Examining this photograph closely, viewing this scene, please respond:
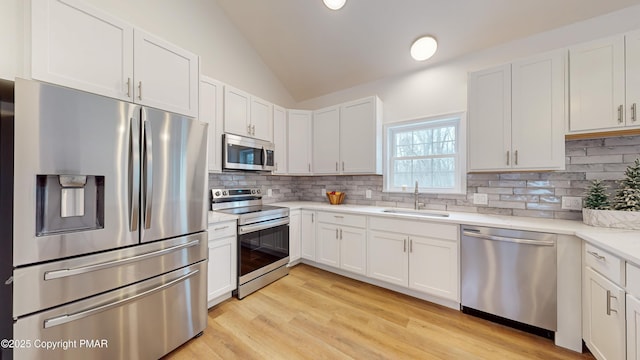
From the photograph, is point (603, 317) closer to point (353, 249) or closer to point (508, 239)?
point (508, 239)

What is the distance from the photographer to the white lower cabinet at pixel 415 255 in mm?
2156

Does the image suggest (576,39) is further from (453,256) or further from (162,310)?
(162,310)

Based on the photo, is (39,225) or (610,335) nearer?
(39,225)

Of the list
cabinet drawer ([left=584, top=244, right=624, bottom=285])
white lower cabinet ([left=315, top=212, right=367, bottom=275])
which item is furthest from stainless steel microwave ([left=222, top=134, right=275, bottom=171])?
cabinet drawer ([left=584, top=244, right=624, bottom=285])

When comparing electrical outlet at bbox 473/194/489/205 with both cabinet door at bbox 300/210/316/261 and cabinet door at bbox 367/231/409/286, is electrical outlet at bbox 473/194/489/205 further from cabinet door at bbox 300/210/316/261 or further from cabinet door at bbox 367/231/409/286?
cabinet door at bbox 300/210/316/261

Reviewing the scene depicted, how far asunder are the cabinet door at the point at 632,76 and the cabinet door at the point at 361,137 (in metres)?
2.11

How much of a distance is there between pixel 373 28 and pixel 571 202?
2796mm

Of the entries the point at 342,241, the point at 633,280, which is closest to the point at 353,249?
the point at 342,241

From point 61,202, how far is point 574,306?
11.4 ft

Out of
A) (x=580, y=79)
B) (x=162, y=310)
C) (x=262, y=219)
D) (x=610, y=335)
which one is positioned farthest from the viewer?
(x=262, y=219)

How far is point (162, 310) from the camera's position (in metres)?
1.54

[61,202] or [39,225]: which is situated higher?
[61,202]

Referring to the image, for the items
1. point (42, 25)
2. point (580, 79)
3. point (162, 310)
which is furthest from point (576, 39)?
point (162, 310)

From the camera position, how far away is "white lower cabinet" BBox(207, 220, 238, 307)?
2102mm
